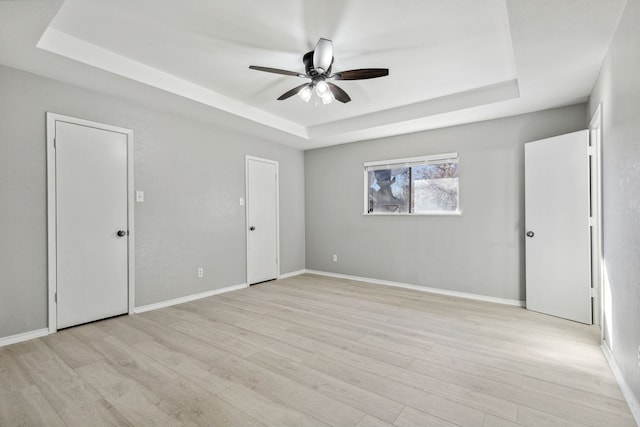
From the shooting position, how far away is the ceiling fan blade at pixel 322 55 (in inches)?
94.3

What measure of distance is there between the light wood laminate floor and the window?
1754 millimetres

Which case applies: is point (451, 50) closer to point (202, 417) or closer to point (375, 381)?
point (375, 381)

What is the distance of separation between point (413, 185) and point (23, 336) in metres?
4.92

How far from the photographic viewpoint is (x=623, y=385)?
1912mm

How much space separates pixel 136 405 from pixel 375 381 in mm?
1521

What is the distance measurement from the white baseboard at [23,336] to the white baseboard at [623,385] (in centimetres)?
452

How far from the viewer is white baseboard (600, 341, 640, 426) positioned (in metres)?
1.67

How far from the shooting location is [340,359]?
2.36 metres

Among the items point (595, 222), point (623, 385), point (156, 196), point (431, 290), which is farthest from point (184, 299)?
point (595, 222)

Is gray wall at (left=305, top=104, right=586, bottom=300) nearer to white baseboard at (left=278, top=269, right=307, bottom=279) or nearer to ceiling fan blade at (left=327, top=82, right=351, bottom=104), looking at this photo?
white baseboard at (left=278, top=269, right=307, bottom=279)

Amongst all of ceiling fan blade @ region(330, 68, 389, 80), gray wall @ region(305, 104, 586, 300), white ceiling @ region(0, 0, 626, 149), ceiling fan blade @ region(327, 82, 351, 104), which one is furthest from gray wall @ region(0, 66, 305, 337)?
ceiling fan blade @ region(330, 68, 389, 80)

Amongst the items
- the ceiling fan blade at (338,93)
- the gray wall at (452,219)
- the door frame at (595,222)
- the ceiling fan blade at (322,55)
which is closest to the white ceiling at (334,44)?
the ceiling fan blade at (322,55)

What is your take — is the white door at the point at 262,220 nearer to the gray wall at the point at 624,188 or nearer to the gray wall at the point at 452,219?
the gray wall at the point at 452,219

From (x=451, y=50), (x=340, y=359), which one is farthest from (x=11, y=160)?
(x=451, y=50)
